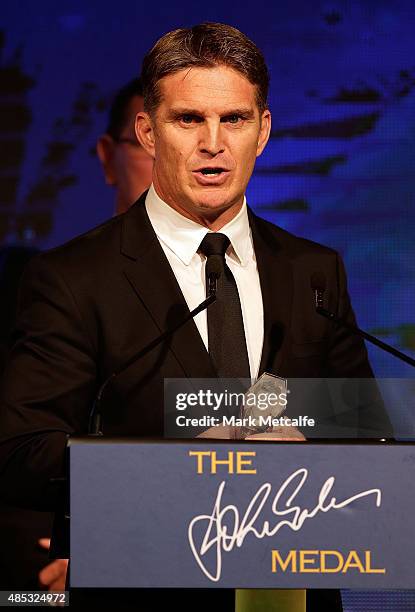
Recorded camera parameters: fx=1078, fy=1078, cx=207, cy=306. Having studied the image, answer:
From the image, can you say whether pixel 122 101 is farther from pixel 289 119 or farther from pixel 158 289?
pixel 158 289

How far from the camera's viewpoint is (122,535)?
1638mm

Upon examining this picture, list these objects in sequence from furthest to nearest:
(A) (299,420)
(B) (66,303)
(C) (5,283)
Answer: (C) (5,283) → (A) (299,420) → (B) (66,303)

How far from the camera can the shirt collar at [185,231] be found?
230 cm

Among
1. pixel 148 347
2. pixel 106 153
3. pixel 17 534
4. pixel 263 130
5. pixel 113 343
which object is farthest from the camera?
pixel 106 153

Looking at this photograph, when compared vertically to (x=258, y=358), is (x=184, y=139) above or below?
above

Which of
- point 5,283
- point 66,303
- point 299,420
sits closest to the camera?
point 66,303

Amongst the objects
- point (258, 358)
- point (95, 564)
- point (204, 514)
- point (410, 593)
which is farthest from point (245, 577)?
point (410, 593)

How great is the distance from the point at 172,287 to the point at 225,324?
5.3 inches

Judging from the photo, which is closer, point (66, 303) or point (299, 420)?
point (66, 303)

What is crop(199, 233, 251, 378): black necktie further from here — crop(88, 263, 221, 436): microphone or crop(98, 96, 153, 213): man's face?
crop(98, 96, 153, 213): man's face

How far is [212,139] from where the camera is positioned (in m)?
2.24

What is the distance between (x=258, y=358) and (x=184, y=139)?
49cm

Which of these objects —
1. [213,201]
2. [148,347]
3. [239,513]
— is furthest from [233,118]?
[239,513]

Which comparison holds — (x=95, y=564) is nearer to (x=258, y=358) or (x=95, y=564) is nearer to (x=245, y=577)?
(x=245, y=577)
